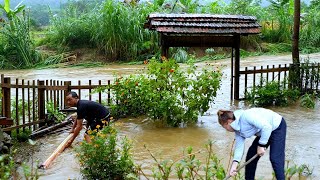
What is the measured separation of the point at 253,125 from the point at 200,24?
20.8ft

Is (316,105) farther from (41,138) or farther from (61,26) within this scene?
(61,26)

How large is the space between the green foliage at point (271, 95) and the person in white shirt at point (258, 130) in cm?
620

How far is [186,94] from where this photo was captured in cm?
974

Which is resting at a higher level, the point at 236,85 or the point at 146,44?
the point at 146,44

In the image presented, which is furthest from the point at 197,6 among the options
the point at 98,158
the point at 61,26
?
the point at 98,158

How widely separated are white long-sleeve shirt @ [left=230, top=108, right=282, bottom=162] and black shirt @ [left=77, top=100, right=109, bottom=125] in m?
3.43

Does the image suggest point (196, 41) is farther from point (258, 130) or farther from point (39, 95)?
point (258, 130)

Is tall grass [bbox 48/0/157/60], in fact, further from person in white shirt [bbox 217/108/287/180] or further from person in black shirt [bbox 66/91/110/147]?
person in white shirt [bbox 217/108/287/180]

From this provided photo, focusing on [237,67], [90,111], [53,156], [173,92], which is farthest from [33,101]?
[237,67]

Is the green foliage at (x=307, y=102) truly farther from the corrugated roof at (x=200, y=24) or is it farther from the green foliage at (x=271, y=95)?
the corrugated roof at (x=200, y=24)

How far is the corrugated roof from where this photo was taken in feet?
34.9

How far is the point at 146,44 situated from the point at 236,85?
1027 cm

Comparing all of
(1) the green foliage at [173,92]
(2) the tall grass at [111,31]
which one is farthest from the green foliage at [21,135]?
(2) the tall grass at [111,31]

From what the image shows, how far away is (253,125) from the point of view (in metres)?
4.86
